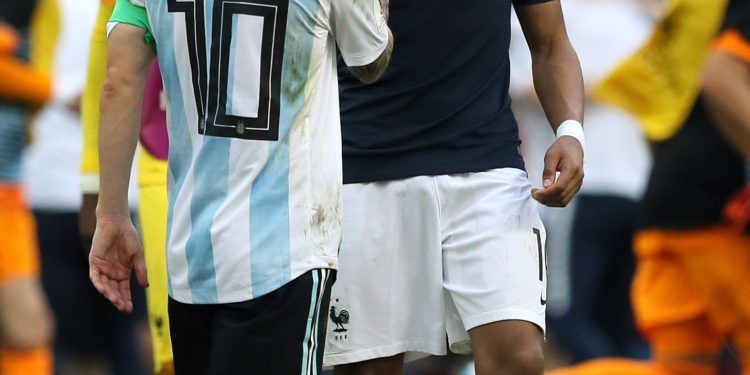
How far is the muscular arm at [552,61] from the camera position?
15.2 ft

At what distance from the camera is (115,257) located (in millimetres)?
3799

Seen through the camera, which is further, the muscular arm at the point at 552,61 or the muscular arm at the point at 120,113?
the muscular arm at the point at 552,61

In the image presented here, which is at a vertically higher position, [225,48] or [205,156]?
[225,48]

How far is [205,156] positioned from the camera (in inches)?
142

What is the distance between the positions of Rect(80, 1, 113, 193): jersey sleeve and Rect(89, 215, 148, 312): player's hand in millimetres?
1214

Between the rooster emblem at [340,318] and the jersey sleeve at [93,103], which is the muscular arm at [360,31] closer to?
the rooster emblem at [340,318]

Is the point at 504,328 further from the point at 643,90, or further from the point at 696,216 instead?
the point at 643,90

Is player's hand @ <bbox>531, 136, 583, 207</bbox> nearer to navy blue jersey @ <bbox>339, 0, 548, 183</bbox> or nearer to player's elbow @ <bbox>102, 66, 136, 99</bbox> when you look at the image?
navy blue jersey @ <bbox>339, 0, 548, 183</bbox>

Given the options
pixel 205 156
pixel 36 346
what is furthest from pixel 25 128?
pixel 205 156

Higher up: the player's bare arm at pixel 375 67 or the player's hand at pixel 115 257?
the player's bare arm at pixel 375 67

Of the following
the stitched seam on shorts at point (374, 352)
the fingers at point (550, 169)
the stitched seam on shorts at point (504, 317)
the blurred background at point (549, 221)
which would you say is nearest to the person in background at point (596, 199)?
the blurred background at point (549, 221)

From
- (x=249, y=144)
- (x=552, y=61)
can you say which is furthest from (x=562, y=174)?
(x=249, y=144)

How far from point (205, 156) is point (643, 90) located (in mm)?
3913

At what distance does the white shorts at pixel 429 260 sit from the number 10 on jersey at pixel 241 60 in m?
1.06
